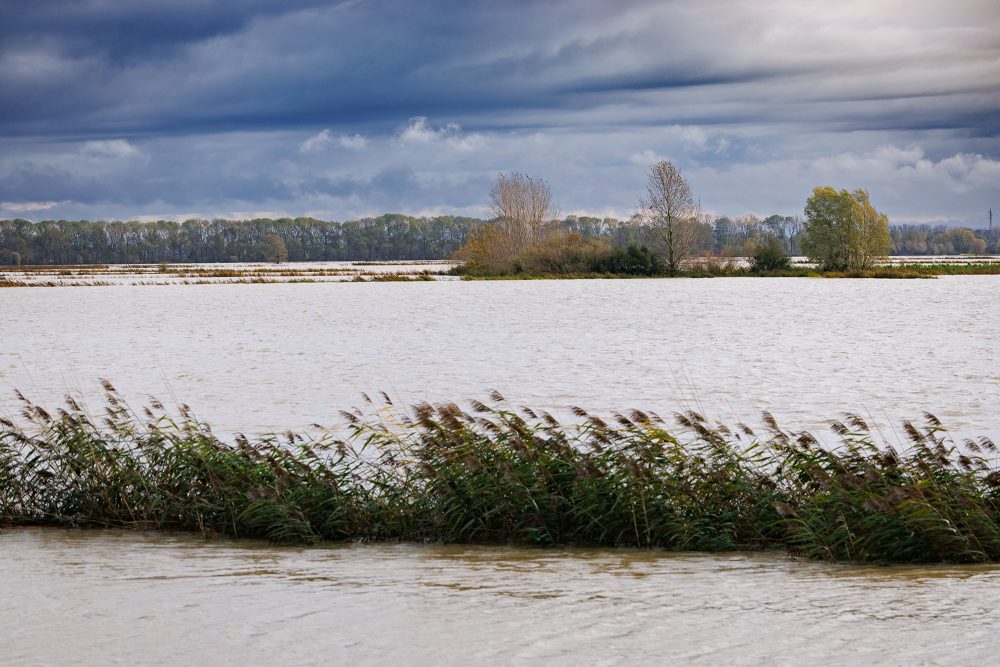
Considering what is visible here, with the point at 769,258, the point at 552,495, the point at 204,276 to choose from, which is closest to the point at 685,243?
the point at 769,258

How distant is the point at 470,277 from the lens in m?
75.9

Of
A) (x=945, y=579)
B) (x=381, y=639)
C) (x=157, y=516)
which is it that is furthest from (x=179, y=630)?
(x=945, y=579)

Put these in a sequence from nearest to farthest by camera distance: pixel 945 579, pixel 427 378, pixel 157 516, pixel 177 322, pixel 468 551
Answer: pixel 945 579, pixel 468 551, pixel 157 516, pixel 427 378, pixel 177 322

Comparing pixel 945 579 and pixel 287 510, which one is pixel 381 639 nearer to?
pixel 287 510

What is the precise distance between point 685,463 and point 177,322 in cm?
2648

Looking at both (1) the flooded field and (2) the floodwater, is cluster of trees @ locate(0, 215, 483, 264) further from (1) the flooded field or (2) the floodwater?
(2) the floodwater

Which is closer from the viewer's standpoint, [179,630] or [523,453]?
[179,630]

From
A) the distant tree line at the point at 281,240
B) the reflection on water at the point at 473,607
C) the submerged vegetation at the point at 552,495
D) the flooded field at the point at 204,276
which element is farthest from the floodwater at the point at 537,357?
the distant tree line at the point at 281,240

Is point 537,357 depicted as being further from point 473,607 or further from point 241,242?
point 241,242

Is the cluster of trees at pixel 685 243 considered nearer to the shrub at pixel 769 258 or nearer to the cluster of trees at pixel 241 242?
the shrub at pixel 769 258

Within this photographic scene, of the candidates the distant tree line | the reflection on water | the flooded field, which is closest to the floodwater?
the reflection on water

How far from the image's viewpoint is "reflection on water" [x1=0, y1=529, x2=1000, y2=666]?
5.43 meters

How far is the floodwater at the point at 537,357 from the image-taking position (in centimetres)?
1446

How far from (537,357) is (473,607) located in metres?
14.9
